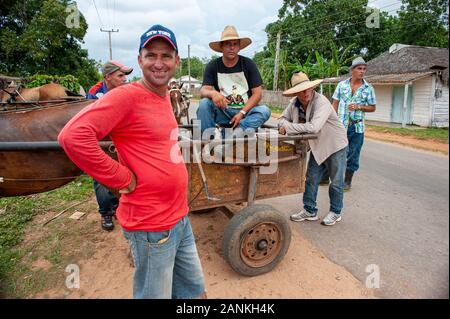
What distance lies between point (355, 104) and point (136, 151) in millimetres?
4153

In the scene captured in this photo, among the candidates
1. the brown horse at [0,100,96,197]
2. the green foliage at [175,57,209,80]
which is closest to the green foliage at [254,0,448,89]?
the brown horse at [0,100,96,197]

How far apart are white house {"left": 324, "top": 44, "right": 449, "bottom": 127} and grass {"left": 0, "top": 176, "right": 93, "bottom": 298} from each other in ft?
43.4

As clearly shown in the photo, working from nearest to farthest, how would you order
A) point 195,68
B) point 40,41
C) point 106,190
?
point 106,190 < point 40,41 < point 195,68

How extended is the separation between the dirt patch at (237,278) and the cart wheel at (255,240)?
127 mm

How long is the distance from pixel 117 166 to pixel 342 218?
11.1 ft

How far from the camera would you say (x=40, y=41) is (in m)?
14.3

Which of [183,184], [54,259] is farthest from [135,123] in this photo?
[54,259]

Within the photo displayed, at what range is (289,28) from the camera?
86.3 ft

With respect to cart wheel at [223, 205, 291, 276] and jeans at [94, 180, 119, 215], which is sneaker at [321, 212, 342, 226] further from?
jeans at [94, 180, 119, 215]

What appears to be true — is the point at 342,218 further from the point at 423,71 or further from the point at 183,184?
the point at 423,71

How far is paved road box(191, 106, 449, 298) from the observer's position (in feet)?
8.82

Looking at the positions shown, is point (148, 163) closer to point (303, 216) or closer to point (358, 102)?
point (303, 216)

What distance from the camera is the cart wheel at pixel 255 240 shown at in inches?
103

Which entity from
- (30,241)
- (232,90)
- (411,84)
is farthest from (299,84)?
(411,84)
